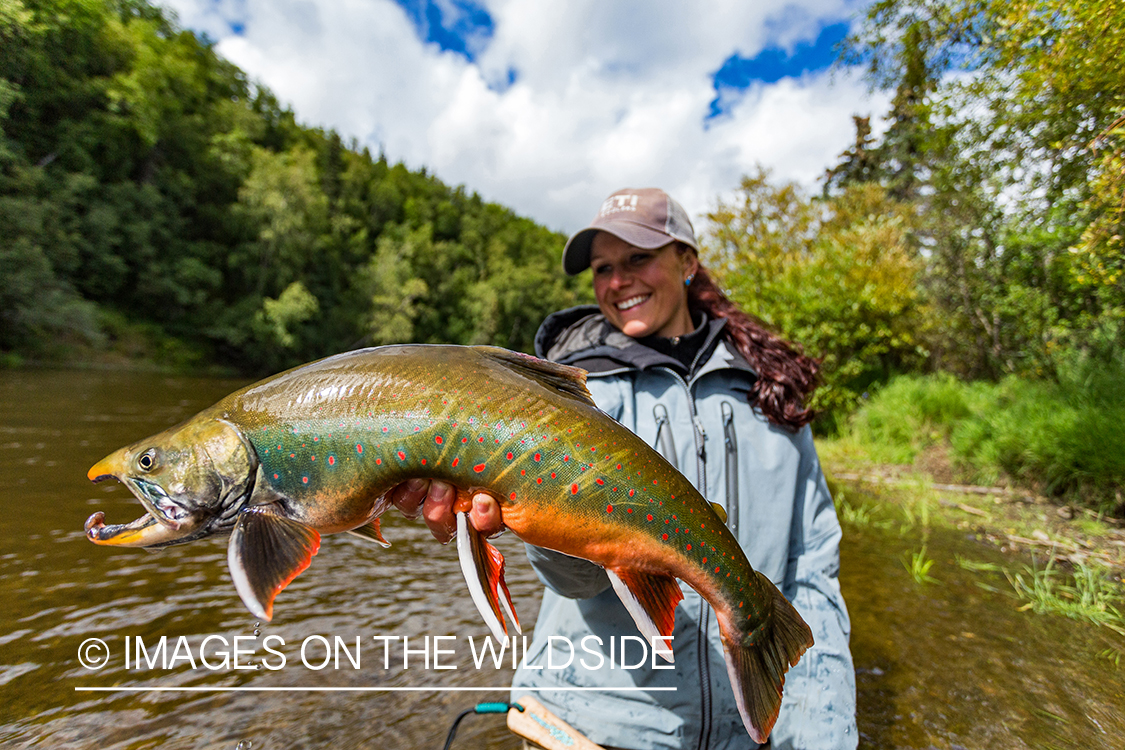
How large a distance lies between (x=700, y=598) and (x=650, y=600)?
25.3 inches

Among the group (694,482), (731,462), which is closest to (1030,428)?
(731,462)

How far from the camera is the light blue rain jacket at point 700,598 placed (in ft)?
6.63

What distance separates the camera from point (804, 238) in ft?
53.6

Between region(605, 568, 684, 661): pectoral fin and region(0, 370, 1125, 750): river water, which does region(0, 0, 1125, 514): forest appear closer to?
region(0, 370, 1125, 750): river water

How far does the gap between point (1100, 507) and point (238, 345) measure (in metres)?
38.5

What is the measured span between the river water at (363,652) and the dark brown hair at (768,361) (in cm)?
232

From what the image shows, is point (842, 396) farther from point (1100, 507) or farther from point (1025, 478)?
point (1100, 507)

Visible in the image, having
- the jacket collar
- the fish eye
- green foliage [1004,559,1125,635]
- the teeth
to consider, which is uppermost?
the teeth

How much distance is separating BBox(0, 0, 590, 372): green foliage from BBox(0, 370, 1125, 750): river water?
21426mm

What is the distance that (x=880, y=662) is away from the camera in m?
4.02

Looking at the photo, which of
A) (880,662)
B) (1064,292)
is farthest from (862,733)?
(1064,292)

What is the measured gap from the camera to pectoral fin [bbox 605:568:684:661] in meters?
1.54

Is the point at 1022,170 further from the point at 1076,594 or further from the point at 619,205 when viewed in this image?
the point at 619,205

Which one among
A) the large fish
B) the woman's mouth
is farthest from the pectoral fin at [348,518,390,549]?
the woman's mouth
